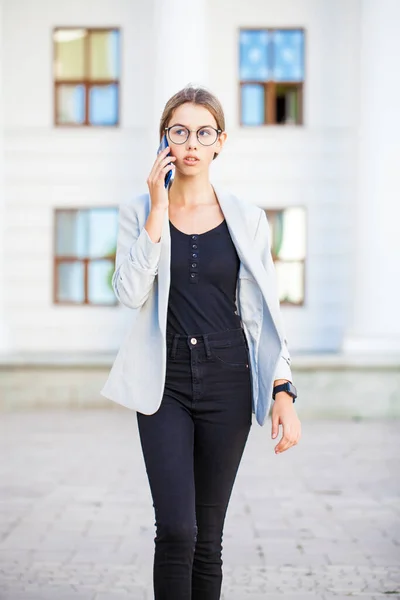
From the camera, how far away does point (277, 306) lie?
3490mm

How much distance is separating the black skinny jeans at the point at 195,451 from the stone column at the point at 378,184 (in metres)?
11.7

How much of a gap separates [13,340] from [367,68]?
7.02 metres

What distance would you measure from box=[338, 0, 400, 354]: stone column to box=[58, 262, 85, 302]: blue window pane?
15.0ft

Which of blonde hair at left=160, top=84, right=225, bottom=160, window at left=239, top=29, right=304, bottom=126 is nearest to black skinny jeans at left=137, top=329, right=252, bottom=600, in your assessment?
blonde hair at left=160, top=84, right=225, bottom=160

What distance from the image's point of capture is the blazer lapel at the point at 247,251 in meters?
3.41

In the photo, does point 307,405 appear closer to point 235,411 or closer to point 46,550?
point 46,550

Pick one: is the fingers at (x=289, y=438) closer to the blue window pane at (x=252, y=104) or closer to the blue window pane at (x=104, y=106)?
the blue window pane at (x=252, y=104)

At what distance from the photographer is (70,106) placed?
16.7m

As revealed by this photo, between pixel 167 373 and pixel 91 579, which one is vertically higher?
pixel 167 373

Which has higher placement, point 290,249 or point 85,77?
point 85,77

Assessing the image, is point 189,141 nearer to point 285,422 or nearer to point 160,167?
point 160,167

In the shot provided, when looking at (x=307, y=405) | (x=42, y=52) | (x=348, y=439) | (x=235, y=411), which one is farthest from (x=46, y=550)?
(x=42, y=52)

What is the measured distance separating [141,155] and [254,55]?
8.00 feet

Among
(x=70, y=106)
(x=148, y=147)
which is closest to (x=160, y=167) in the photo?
(x=148, y=147)
